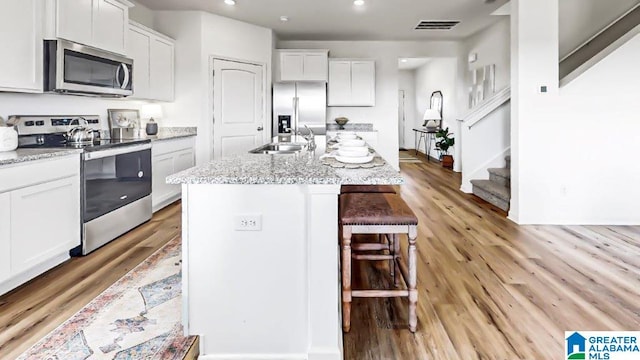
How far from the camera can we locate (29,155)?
104 inches

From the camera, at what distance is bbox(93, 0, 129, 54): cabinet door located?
374 cm

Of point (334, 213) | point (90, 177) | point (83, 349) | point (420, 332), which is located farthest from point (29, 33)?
point (420, 332)

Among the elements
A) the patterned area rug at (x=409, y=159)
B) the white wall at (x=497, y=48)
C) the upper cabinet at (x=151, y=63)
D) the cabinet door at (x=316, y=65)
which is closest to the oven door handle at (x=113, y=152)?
the upper cabinet at (x=151, y=63)

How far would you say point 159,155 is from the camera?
473 centimetres

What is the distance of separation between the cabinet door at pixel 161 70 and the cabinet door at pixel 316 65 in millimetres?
2341

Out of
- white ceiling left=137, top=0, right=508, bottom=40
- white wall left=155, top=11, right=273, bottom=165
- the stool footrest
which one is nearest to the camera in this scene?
the stool footrest

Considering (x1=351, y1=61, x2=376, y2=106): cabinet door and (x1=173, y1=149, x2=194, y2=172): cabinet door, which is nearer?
(x1=173, y1=149, x2=194, y2=172): cabinet door

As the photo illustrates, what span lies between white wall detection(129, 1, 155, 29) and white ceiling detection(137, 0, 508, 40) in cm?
8

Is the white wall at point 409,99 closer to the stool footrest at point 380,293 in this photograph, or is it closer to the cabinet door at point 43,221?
the cabinet door at point 43,221

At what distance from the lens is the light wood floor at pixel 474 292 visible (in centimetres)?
206

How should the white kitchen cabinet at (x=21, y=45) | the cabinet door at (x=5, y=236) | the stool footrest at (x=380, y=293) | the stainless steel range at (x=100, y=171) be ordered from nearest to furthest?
the stool footrest at (x=380, y=293), the cabinet door at (x=5, y=236), the white kitchen cabinet at (x=21, y=45), the stainless steel range at (x=100, y=171)

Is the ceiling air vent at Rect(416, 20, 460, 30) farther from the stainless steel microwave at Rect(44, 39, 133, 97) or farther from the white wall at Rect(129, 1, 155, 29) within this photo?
the stainless steel microwave at Rect(44, 39, 133, 97)

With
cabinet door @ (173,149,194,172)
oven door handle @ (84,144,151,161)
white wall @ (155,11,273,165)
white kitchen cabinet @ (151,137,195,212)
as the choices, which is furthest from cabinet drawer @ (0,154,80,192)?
white wall @ (155,11,273,165)

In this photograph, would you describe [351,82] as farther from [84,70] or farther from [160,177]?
[84,70]
